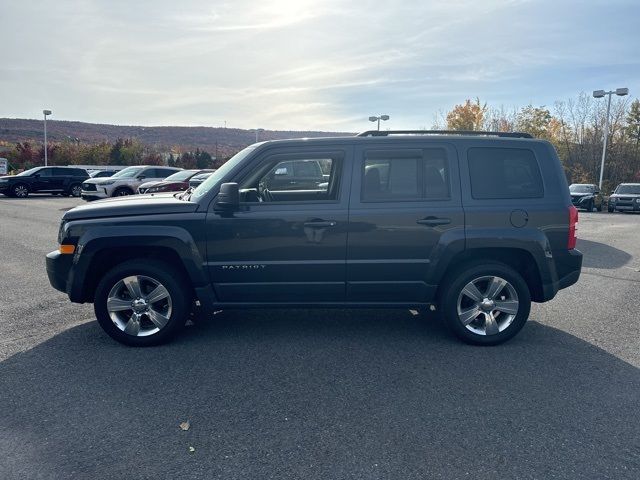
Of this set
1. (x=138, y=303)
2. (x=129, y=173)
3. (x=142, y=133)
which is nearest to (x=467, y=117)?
(x=129, y=173)

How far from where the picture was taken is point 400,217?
187 inches

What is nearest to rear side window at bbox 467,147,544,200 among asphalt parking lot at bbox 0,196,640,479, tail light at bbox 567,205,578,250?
tail light at bbox 567,205,578,250

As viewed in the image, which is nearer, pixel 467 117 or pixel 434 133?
pixel 434 133

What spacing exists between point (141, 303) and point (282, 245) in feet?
4.86

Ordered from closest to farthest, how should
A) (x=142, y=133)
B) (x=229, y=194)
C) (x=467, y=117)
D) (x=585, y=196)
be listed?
(x=229, y=194) → (x=585, y=196) → (x=467, y=117) → (x=142, y=133)

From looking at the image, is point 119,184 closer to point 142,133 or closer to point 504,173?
point 504,173

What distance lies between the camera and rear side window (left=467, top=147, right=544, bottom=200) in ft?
16.0

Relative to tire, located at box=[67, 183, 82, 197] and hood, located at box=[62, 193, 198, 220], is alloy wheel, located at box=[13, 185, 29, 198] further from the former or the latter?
hood, located at box=[62, 193, 198, 220]

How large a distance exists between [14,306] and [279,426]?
4391mm

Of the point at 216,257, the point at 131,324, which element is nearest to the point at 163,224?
the point at 216,257

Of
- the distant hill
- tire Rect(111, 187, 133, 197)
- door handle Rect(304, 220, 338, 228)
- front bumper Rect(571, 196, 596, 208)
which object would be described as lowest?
front bumper Rect(571, 196, 596, 208)

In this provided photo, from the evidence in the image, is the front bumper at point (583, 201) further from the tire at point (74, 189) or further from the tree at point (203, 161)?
the tree at point (203, 161)

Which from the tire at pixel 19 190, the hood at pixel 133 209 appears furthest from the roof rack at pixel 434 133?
the tire at pixel 19 190

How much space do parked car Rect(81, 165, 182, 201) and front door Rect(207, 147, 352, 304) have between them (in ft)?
56.9
